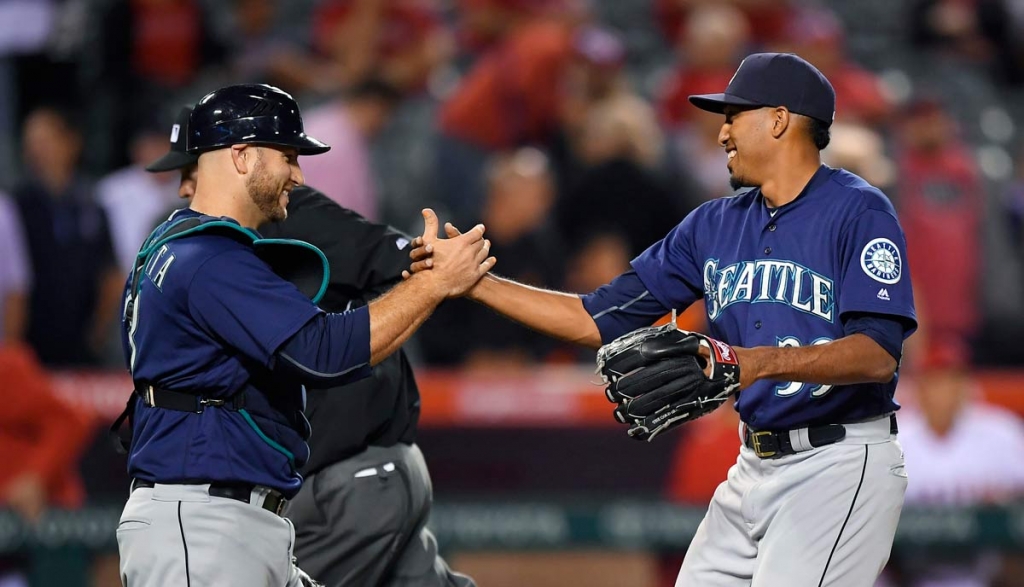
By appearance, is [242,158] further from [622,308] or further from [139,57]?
[139,57]

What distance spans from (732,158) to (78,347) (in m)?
5.01

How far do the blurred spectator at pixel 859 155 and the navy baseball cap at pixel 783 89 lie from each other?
9.32 feet

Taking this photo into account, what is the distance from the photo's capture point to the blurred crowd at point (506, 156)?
25.3 ft

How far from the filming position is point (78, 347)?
8289mm

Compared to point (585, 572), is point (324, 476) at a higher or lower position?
higher

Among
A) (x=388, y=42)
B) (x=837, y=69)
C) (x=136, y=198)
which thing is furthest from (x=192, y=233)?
(x=837, y=69)

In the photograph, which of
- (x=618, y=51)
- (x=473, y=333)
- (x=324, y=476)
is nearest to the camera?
(x=324, y=476)

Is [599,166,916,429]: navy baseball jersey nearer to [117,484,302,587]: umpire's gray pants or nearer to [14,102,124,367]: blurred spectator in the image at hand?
[117,484,302,587]: umpire's gray pants

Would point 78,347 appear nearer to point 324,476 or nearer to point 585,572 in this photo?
point 585,572

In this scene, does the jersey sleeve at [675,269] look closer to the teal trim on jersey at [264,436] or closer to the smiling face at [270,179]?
the smiling face at [270,179]

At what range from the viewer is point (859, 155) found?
306 inches

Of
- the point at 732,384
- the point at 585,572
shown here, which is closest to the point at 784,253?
the point at 732,384

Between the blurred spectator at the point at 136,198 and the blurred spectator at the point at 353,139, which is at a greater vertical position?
the blurred spectator at the point at 353,139

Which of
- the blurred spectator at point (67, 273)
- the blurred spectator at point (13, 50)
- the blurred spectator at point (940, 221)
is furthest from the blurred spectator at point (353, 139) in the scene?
the blurred spectator at point (940, 221)
